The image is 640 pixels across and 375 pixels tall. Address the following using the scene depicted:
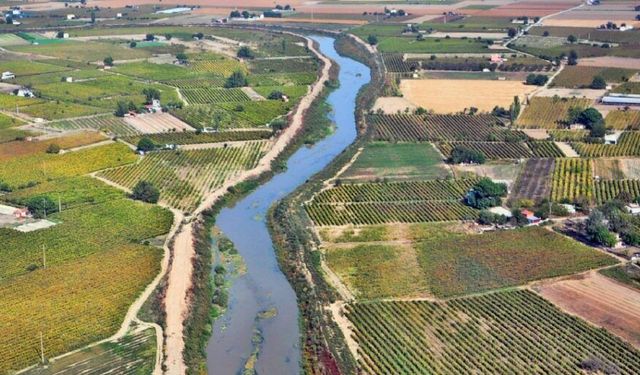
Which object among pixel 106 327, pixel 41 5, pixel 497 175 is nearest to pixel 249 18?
pixel 41 5

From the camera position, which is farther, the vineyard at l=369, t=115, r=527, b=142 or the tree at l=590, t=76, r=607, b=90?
the tree at l=590, t=76, r=607, b=90

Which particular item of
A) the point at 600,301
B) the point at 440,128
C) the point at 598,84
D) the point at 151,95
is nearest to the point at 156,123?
the point at 151,95

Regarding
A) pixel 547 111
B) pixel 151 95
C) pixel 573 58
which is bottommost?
pixel 547 111

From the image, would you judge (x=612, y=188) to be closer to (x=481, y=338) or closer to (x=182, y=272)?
(x=481, y=338)

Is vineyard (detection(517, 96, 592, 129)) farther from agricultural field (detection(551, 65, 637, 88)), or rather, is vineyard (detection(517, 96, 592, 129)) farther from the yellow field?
agricultural field (detection(551, 65, 637, 88))

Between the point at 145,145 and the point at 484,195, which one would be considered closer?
the point at 484,195

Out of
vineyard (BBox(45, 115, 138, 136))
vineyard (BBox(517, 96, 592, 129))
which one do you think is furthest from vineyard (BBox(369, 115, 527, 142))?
vineyard (BBox(45, 115, 138, 136))

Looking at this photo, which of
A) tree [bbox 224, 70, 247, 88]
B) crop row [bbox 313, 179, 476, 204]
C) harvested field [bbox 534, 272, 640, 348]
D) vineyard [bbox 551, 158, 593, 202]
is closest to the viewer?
harvested field [bbox 534, 272, 640, 348]
